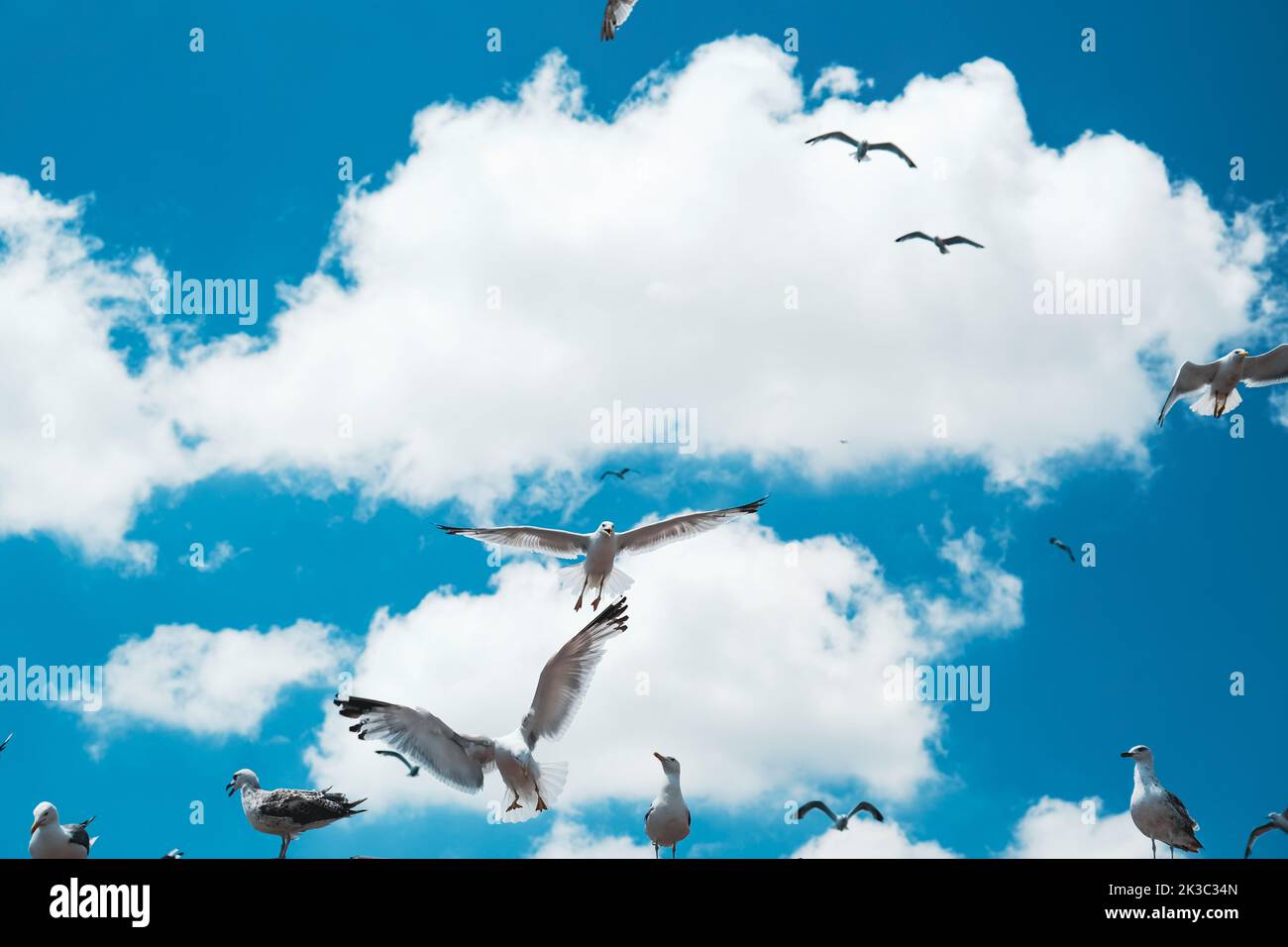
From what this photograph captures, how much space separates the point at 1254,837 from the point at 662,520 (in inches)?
328

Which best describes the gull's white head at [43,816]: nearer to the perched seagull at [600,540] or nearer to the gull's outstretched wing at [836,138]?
the perched seagull at [600,540]

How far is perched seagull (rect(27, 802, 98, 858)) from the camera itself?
477 inches

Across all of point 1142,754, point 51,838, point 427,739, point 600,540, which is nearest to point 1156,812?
point 1142,754

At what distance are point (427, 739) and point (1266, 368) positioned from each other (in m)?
12.8

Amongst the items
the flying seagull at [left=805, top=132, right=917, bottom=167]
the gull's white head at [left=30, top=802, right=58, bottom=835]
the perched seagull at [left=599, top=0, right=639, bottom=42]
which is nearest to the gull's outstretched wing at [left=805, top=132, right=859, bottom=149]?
the flying seagull at [left=805, top=132, right=917, bottom=167]

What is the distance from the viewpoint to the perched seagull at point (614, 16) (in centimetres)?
1667

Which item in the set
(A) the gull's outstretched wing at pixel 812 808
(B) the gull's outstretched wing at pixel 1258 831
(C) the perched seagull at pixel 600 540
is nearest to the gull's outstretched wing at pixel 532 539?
(C) the perched seagull at pixel 600 540

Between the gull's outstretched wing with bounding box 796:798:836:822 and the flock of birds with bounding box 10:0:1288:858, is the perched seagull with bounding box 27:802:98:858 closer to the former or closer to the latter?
the flock of birds with bounding box 10:0:1288:858

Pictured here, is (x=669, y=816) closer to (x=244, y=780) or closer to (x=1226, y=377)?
(x=244, y=780)

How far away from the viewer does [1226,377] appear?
706 inches

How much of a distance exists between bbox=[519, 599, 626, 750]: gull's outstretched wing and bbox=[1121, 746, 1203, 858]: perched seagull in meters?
5.19

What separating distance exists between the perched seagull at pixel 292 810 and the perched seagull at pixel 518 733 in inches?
80.9
